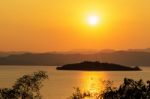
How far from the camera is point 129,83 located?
1109 inches

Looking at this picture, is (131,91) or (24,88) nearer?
(131,91)

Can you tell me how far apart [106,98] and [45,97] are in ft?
276

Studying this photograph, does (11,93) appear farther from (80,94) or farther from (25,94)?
(80,94)

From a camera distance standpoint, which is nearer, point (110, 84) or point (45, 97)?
point (110, 84)

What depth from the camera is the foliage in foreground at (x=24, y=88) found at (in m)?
34.5

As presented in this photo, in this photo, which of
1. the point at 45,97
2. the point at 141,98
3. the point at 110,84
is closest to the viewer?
the point at 141,98

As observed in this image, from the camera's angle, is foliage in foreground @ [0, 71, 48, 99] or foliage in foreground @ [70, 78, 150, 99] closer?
foliage in foreground @ [70, 78, 150, 99]

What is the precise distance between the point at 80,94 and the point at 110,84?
2.42 meters

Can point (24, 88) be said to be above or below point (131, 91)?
above

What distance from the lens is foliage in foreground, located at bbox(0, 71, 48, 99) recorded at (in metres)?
34.5

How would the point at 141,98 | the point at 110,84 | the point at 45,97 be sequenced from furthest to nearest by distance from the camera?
the point at 45,97 → the point at 110,84 → the point at 141,98

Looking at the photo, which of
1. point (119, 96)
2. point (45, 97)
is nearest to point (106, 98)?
point (119, 96)

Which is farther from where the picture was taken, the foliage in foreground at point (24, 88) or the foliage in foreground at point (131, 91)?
the foliage in foreground at point (24, 88)

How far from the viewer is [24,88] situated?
35000 mm
